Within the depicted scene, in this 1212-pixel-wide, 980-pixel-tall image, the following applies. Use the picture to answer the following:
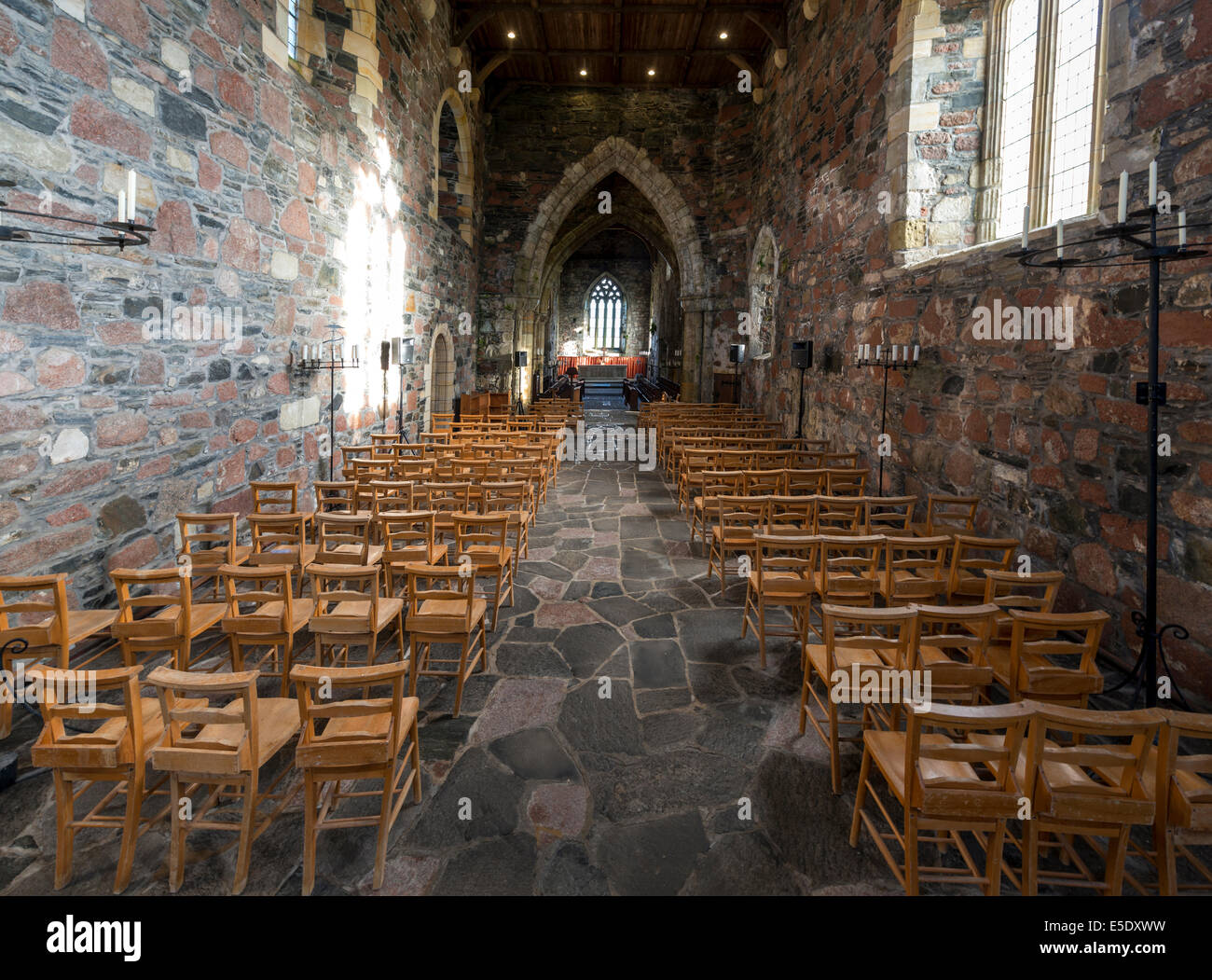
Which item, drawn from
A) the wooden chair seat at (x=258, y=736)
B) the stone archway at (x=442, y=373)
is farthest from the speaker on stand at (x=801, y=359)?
the wooden chair seat at (x=258, y=736)

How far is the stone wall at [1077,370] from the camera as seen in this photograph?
3.17m

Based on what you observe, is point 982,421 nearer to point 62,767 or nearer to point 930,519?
point 930,519

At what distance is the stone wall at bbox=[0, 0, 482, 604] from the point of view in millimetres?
3551

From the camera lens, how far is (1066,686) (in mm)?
2459

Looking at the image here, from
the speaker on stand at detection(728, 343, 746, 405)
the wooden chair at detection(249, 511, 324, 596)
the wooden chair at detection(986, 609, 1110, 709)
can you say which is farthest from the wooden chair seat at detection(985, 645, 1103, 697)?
the speaker on stand at detection(728, 343, 746, 405)

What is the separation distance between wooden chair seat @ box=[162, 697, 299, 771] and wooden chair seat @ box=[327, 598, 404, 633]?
2.22 ft

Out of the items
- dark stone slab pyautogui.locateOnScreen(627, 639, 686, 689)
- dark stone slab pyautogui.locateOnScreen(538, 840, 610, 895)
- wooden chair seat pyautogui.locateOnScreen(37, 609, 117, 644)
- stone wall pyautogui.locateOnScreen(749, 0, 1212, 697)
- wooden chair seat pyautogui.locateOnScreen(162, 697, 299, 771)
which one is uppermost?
stone wall pyautogui.locateOnScreen(749, 0, 1212, 697)

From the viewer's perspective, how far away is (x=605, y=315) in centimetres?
3400

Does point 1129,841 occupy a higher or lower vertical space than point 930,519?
lower

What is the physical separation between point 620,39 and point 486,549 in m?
13.4

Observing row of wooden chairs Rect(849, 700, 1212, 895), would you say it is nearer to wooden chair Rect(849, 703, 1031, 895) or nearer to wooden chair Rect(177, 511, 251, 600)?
wooden chair Rect(849, 703, 1031, 895)

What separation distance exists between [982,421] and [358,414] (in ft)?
23.6

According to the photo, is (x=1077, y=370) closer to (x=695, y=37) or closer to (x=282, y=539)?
(x=282, y=539)

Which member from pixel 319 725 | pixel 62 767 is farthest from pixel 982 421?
pixel 62 767
